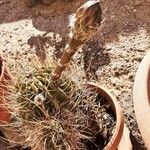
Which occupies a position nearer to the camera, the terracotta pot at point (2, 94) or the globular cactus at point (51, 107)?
the globular cactus at point (51, 107)

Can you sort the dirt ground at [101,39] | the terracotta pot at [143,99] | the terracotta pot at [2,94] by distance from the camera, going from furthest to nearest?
the dirt ground at [101,39] → the terracotta pot at [2,94] → the terracotta pot at [143,99]

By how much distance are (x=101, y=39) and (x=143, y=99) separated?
0.87 meters

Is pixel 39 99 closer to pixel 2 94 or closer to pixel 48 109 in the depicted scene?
pixel 48 109

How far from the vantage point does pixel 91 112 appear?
144 cm

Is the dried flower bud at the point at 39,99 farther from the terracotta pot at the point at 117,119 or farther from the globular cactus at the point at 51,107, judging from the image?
the terracotta pot at the point at 117,119

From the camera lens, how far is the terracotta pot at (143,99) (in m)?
1.28

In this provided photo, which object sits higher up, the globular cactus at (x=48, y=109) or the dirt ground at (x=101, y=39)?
the dirt ground at (x=101, y=39)

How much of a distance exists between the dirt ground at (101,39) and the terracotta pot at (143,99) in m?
0.41

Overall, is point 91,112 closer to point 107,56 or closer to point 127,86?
point 127,86

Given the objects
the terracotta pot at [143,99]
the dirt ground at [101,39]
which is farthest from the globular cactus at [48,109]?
the dirt ground at [101,39]

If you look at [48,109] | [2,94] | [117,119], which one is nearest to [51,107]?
[48,109]

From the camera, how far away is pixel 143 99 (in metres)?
1.30

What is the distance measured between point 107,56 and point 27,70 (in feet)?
2.31

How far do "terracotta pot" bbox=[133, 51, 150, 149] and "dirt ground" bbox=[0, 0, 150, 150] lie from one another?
407mm
